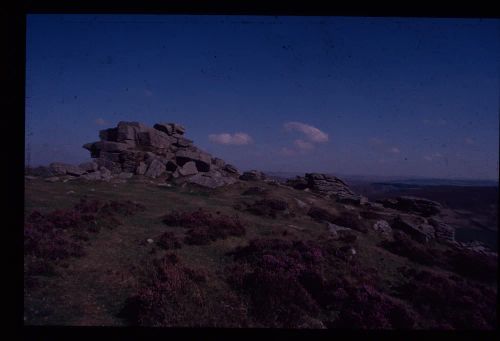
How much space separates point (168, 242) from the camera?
42.3 ft

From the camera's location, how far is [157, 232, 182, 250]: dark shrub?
12.7m

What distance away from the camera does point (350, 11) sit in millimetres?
6520

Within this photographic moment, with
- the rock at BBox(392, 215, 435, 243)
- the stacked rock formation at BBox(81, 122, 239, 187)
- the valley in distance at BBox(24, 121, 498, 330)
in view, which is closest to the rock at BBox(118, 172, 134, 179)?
the stacked rock formation at BBox(81, 122, 239, 187)

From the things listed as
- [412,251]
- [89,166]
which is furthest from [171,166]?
[412,251]

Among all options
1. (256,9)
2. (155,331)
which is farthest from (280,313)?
(256,9)

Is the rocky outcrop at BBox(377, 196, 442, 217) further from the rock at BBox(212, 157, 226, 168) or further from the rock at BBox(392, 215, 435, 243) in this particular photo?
the rock at BBox(212, 157, 226, 168)

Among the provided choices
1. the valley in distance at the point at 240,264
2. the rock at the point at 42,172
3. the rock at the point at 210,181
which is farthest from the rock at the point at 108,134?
the rock at the point at 210,181

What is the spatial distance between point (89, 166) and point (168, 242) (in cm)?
2251

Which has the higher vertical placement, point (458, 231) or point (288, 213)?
point (288, 213)

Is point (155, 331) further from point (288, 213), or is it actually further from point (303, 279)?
point (288, 213)

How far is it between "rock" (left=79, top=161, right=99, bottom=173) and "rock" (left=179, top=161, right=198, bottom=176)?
8.64 meters

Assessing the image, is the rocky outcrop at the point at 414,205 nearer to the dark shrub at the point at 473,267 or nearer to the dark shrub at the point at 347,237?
the dark shrub at the point at 473,267

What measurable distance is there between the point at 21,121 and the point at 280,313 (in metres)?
8.41

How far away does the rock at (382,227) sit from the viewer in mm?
19894
